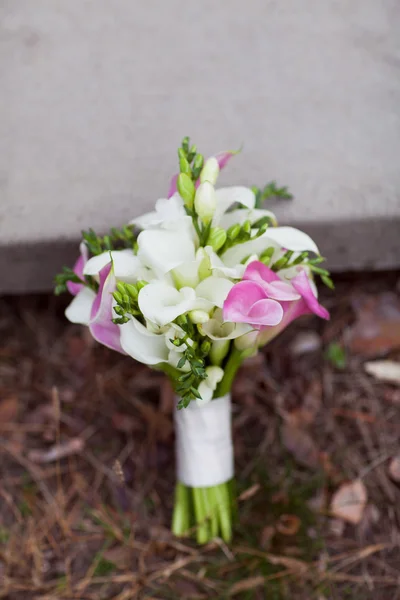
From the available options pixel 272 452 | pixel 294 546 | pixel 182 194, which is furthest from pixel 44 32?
pixel 294 546

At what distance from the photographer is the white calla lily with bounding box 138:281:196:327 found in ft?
2.50

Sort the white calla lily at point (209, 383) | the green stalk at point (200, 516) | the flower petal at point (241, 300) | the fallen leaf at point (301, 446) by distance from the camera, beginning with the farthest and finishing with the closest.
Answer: the fallen leaf at point (301, 446) < the green stalk at point (200, 516) < the white calla lily at point (209, 383) < the flower petal at point (241, 300)

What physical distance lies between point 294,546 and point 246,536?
0.26 feet

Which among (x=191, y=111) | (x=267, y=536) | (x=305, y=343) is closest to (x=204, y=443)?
(x=267, y=536)

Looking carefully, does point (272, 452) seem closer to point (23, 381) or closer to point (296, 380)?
point (296, 380)

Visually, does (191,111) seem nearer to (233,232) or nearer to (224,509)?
(233,232)

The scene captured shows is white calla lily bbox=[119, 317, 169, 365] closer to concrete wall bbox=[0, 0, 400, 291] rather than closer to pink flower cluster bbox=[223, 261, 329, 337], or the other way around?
pink flower cluster bbox=[223, 261, 329, 337]

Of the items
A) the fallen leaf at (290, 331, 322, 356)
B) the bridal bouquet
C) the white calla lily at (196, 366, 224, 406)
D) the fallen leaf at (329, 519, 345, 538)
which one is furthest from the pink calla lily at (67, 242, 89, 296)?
the fallen leaf at (329, 519, 345, 538)

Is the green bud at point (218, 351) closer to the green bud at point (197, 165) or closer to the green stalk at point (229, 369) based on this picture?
the green stalk at point (229, 369)

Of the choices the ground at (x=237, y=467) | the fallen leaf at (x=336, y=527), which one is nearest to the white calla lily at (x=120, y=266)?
the ground at (x=237, y=467)

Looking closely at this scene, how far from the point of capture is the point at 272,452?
45.2 inches

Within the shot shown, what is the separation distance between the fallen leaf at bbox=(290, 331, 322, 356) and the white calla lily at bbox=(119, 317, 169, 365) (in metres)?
0.42

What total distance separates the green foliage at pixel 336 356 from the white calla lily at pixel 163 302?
0.49 metres

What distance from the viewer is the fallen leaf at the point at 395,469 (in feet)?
3.65
